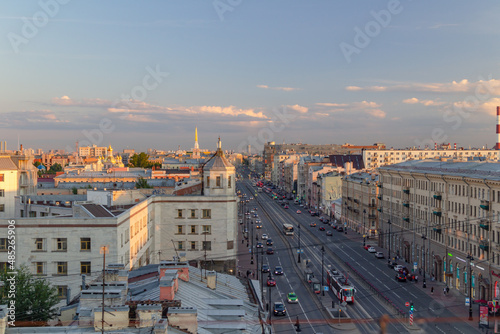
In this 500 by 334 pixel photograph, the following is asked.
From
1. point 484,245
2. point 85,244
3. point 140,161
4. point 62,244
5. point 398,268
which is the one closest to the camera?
point 62,244

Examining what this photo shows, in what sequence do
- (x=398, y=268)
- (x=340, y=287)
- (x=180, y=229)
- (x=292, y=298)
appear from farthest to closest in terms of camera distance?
(x=398, y=268), (x=180, y=229), (x=340, y=287), (x=292, y=298)

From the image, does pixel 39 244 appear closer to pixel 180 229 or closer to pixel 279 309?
pixel 180 229

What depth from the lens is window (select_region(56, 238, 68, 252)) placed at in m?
38.9

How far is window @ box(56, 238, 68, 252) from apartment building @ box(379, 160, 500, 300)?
33443 mm

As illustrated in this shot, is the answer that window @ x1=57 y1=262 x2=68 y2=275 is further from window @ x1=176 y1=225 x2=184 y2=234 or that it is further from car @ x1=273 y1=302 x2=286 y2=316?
window @ x1=176 y1=225 x2=184 y2=234

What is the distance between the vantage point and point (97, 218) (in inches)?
1532

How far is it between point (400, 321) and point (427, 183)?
2397cm

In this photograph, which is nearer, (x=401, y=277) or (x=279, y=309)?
(x=279, y=309)

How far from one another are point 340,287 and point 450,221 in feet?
49.5

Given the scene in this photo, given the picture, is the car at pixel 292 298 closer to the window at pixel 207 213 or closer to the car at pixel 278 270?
the window at pixel 207 213

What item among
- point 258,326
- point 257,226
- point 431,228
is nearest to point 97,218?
point 258,326

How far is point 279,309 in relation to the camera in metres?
44.1

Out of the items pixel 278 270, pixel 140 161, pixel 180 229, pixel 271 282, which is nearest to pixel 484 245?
pixel 271 282

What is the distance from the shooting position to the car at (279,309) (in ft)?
144
